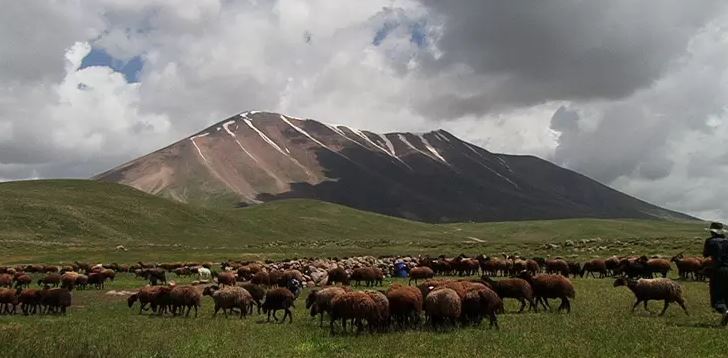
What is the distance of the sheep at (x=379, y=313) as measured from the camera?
63.5ft

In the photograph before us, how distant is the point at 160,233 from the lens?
127062 mm

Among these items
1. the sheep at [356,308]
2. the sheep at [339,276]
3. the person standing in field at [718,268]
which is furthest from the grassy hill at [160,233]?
the sheep at [356,308]

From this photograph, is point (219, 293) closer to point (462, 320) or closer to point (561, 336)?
point (462, 320)

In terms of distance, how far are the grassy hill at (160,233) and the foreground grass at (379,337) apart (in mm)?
53709

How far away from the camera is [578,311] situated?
74.6ft

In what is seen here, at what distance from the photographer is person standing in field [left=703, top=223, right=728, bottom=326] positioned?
19.8 m

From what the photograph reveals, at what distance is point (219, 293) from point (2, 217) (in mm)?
107004

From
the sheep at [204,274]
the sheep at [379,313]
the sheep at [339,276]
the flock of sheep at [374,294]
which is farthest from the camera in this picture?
the sheep at [204,274]

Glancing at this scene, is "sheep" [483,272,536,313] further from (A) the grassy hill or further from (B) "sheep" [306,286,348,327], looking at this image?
(A) the grassy hill

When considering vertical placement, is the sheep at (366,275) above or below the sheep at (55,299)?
above

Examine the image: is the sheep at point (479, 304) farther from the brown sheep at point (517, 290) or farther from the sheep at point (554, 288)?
the sheep at point (554, 288)

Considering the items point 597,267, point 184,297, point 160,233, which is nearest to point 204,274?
point 184,297

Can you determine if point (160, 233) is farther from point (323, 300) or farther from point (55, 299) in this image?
point (323, 300)

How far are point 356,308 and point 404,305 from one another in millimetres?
1999
